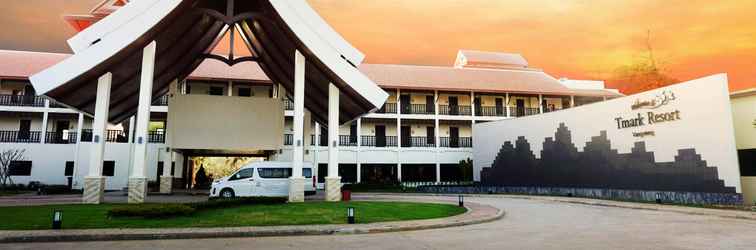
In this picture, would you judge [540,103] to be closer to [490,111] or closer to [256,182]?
[490,111]

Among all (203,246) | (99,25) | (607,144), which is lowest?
(203,246)

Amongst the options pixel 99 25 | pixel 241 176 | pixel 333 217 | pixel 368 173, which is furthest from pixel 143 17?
pixel 368 173

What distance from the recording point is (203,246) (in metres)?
8.63

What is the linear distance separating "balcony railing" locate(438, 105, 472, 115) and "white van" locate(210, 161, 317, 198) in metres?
21.8

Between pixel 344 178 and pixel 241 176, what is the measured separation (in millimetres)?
17339

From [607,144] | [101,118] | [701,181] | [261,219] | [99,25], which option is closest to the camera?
[261,219]

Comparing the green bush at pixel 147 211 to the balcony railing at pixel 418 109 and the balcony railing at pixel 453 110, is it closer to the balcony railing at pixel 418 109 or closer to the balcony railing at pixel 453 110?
the balcony railing at pixel 418 109

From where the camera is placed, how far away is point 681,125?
61.5ft

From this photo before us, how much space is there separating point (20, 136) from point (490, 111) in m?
36.8

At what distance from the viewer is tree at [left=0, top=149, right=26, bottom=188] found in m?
28.7

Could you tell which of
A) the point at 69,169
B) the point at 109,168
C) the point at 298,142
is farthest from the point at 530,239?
the point at 69,169

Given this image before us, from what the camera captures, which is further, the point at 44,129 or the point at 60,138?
the point at 60,138

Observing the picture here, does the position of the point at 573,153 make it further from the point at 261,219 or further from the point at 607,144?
the point at 261,219

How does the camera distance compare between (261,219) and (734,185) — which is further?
(734,185)
